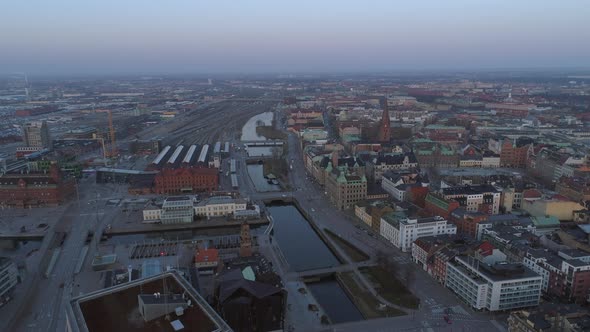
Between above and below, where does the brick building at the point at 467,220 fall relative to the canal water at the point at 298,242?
above

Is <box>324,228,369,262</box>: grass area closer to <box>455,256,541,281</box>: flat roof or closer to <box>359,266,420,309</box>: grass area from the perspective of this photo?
<box>359,266,420,309</box>: grass area

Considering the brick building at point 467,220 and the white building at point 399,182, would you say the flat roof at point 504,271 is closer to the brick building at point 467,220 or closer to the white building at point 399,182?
the brick building at point 467,220

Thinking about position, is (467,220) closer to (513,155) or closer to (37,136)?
(513,155)

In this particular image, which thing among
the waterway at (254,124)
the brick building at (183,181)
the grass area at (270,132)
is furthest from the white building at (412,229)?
the waterway at (254,124)

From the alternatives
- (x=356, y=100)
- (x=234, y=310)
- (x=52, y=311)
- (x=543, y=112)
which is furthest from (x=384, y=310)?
(x=356, y=100)

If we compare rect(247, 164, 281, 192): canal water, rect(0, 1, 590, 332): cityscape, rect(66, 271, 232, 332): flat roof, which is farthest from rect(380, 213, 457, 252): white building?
rect(247, 164, 281, 192): canal water

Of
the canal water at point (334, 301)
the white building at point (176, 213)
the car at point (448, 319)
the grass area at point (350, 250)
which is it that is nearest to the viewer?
the car at point (448, 319)
